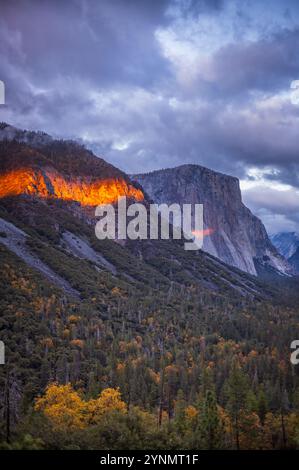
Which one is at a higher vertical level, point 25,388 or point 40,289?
point 40,289

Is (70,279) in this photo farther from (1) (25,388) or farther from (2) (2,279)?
(1) (25,388)

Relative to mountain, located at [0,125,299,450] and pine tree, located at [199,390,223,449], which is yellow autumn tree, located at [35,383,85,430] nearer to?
mountain, located at [0,125,299,450]

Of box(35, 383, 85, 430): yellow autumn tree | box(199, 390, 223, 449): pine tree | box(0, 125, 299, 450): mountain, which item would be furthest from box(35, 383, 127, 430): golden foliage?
box(199, 390, 223, 449): pine tree

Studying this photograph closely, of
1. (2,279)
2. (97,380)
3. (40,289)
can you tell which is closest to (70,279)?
(40,289)

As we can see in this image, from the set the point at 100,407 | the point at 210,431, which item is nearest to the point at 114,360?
the point at 100,407

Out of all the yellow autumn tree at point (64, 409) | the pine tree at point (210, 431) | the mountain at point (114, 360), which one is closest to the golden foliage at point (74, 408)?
the yellow autumn tree at point (64, 409)

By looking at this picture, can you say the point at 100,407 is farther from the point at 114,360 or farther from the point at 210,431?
the point at 114,360
